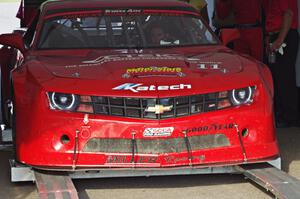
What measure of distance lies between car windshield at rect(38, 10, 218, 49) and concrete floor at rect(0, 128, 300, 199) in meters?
1.37

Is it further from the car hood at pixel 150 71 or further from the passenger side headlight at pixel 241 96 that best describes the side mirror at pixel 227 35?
the passenger side headlight at pixel 241 96

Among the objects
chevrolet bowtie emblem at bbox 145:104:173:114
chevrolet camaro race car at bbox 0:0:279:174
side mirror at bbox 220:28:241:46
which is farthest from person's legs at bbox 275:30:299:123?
chevrolet bowtie emblem at bbox 145:104:173:114

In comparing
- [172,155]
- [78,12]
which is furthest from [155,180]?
[78,12]

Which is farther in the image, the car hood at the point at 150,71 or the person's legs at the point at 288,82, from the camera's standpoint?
the person's legs at the point at 288,82

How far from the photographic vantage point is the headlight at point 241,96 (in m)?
5.49

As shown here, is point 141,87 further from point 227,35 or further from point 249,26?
point 249,26

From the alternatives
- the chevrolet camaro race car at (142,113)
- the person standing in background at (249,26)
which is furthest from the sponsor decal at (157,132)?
the person standing in background at (249,26)

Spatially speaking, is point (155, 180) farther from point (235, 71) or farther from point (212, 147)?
point (235, 71)

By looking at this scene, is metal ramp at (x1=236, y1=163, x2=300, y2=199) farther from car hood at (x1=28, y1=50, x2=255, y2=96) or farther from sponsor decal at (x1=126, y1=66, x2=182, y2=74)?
sponsor decal at (x1=126, y1=66, x2=182, y2=74)

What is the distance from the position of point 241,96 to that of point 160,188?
99 cm

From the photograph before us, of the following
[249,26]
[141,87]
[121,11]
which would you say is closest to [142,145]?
[141,87]

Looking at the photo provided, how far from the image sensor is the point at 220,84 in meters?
5.45

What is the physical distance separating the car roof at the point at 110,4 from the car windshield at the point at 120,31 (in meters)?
0.17

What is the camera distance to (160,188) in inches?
224
